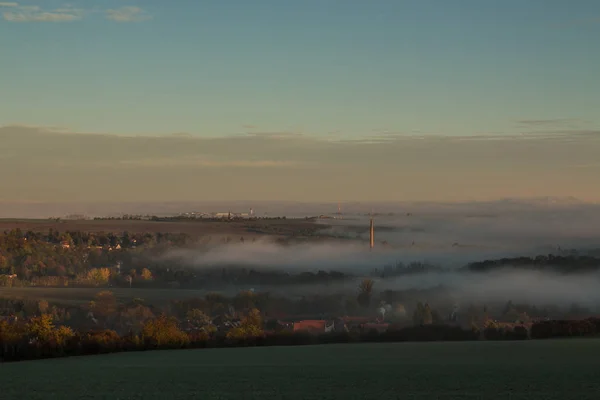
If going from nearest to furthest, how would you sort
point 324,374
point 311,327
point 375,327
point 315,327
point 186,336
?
point 324,374, point 186,336, point 375,327, point 315,327, point 311,327

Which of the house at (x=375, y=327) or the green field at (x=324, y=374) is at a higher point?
the green field at (x=324, y=374)

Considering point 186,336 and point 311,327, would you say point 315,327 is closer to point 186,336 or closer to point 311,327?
point 311,327

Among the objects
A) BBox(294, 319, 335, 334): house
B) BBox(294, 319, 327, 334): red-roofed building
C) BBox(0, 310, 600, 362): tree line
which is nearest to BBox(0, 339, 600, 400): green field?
BBox(0, 310, 600, 362): tree line

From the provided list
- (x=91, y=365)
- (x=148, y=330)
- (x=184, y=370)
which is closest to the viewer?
(x=184, y=370)

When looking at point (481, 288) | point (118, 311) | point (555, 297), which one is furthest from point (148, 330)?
point (481, 288)

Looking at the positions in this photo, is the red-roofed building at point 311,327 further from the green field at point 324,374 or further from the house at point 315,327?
the green field at point 324,374

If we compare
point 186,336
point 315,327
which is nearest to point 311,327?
point 315,327

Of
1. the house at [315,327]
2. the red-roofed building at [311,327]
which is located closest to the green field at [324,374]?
the house at [315,327]

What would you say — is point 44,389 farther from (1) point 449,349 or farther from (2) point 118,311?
(2) point 118,311
